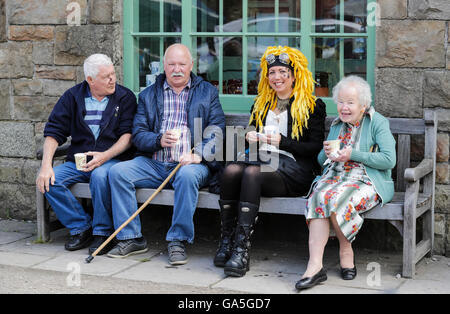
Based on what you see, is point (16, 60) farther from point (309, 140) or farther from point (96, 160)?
point (309, 140)

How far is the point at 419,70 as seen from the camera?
495cm

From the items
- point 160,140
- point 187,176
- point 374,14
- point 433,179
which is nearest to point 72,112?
point 160,140

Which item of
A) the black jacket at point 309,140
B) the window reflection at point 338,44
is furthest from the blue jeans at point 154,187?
the window reflection at point 338,44

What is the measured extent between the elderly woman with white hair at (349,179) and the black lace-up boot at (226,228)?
1.78 ft

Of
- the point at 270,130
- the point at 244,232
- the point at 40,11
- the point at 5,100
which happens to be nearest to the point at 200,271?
the point at 244,232

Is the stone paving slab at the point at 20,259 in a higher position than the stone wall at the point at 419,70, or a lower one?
lower

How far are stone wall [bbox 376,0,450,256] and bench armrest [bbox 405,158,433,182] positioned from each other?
10.0 inches

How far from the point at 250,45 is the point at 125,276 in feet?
7.05

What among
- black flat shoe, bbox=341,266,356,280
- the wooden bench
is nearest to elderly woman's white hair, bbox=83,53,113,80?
the wooden bench

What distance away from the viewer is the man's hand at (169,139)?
4969 mm

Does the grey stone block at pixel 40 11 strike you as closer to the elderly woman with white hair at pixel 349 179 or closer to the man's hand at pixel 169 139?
the man's hand at pixel 169 139

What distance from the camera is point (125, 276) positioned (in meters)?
4.51

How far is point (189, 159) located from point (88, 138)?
0.86 m

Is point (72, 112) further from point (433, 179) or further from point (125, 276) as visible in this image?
point (433, 179)
